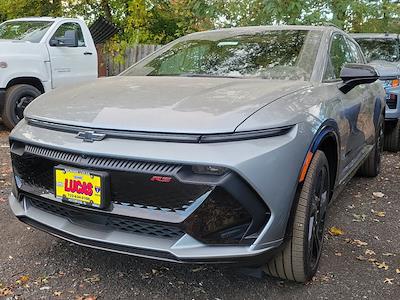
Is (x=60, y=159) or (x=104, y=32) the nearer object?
(x=60, y=159)

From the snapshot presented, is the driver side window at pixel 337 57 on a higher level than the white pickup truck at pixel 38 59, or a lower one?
higher

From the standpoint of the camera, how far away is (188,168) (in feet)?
7.34

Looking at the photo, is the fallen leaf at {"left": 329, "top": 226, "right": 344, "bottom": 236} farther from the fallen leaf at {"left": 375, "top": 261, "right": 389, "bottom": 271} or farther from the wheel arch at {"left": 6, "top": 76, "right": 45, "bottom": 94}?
the wheel arch at {"left": 6, "top": 76, "right": 45, "bottom": 94}

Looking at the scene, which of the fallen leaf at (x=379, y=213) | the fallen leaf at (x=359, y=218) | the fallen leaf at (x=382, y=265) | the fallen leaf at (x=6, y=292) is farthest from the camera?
the fallen leaf at (x=379, y=213)

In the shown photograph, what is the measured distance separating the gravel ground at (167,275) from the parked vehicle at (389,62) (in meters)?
3.41

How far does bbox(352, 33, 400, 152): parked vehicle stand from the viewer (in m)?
6.70

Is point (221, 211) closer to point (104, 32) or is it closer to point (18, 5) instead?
point (104, 32)

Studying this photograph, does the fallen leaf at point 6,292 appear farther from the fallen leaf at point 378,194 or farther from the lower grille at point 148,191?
the fallen leaf at point 378,194

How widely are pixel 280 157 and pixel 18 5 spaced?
14.9 meters

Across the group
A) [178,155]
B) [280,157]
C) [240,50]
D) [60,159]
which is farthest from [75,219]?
[240,50]

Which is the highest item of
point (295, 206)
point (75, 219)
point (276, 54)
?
point (276, 54)

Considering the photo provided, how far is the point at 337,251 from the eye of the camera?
337 cm

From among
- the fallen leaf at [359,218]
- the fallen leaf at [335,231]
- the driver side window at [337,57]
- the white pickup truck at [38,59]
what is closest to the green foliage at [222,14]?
the white pickup truck at [38,59]

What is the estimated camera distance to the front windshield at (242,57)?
330cm
